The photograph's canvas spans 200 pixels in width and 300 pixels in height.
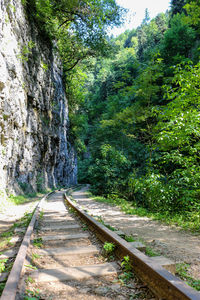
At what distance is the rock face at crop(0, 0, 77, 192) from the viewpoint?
33.2 feet

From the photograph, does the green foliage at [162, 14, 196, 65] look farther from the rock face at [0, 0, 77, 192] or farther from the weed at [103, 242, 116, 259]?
the weed at [103, 242, 116, 259]

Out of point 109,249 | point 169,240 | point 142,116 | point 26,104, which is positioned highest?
point 26,104

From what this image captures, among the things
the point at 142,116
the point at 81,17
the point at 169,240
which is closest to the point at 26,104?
the point at 142,116

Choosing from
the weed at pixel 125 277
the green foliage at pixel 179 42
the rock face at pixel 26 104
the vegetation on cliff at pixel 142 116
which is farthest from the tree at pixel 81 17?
the weed at pixel 125 277

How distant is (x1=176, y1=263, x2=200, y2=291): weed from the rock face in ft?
28.6

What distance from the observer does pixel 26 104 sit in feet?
46.4

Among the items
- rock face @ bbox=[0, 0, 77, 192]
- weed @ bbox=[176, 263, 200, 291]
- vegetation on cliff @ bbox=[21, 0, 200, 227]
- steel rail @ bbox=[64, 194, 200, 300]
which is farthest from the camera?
rock face @ bbox=[0, 0, 77, 192]

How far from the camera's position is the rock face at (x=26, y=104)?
1012 cm

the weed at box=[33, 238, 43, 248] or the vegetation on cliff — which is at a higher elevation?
the vegetation on cliff

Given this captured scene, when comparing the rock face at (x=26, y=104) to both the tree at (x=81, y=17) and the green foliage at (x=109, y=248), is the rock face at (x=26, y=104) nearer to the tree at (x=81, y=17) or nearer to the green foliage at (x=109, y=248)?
Result: the tree at (x=81, y=17)

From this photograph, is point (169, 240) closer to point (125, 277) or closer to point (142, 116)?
point (125, 277)

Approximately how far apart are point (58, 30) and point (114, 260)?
2047 cm

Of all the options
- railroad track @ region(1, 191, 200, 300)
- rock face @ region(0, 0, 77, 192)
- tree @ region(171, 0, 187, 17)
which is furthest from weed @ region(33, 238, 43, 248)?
tree @ region(171, 0, 187, 17)

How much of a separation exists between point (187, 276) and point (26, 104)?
14.0 m
